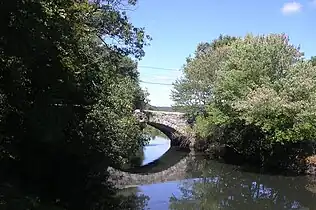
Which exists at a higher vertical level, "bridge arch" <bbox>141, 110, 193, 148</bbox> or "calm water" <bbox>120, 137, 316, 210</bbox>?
"bridge arch" <bbox>141, 110, 193, 148</bbox>

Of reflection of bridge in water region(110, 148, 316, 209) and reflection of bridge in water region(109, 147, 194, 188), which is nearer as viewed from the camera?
reflection of bridge in water region(110, 148, 316, 209)

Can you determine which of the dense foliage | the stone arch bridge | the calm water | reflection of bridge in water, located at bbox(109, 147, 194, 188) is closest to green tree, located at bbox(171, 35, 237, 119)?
the stone arch bridge

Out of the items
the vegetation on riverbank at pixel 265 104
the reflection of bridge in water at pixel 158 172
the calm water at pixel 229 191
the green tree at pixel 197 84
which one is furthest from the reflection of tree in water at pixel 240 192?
the green tree at pixel 197 84

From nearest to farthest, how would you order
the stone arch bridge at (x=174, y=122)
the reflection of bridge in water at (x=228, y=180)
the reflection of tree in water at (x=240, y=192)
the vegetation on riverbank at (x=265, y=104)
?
the reflection of tree in water at (x=240, y=192)
the reflection of bridge in water at (x=228, y=180)
the vegetation on riverbank at (x=265, y=104)
the stone arch bridge at (x=174, y=122)

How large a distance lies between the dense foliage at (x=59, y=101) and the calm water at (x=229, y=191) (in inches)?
115

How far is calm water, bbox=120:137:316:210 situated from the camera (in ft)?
60.4

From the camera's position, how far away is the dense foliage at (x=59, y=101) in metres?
9.23

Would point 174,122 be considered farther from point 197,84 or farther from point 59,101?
point 59,101

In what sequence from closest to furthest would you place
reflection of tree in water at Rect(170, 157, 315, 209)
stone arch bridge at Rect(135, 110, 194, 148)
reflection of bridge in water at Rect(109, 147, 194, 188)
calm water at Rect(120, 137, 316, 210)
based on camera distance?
calm water at Rect(120, 137, 316, 210), reflection of tree in water at Rect(170, 157, 315, 209), reflection of bridge in water at Rect(109, 147, 194, 188), stone arch bridge at Rect(135, 110, 194, 148)

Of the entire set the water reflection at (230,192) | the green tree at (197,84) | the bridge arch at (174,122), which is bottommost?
the water reflection at (230,192)

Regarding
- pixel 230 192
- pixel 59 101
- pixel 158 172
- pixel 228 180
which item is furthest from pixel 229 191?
pixel 59 101

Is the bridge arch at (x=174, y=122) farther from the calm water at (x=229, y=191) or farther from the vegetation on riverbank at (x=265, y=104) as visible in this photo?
the calm water at (x=229, y=191)

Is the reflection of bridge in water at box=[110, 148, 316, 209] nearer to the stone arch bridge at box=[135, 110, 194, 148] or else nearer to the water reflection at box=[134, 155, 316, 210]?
the water reflection at box=[134, 155, 316, 210]

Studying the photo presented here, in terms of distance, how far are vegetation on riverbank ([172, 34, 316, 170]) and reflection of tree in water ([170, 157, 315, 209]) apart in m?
2.26
